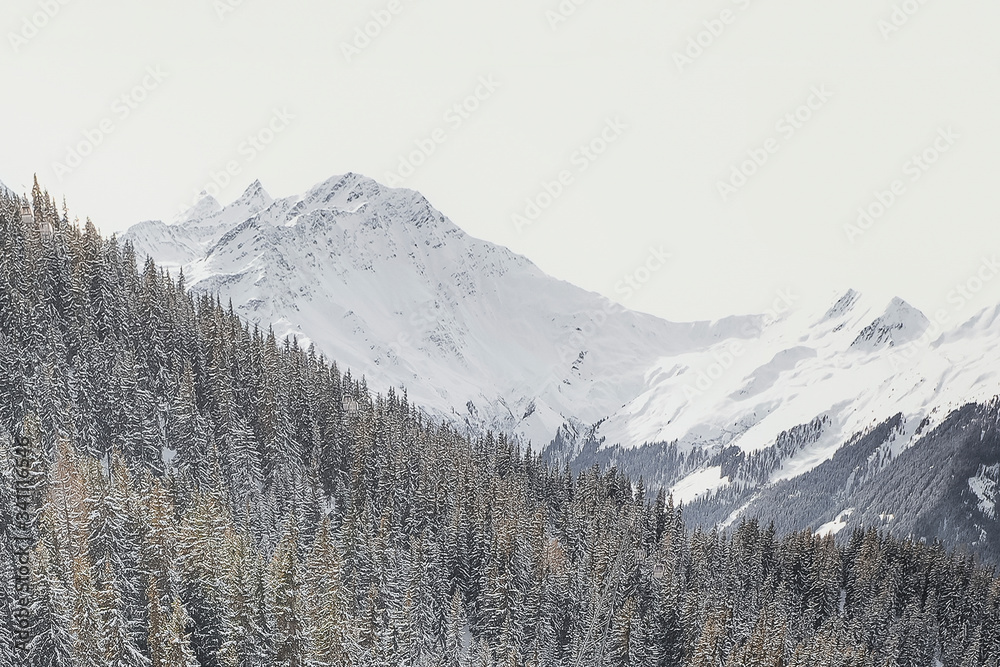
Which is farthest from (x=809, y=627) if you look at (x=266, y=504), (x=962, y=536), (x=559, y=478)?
(x=962, y=536)

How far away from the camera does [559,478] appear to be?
111 metres

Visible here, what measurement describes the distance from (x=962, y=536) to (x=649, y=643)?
553 feet

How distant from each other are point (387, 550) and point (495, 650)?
1448cm

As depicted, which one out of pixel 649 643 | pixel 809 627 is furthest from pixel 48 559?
pixel 809 627

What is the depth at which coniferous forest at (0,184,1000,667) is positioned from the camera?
46.2m

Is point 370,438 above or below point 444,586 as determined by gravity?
above

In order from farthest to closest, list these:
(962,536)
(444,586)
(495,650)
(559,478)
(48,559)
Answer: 1. (962,536)
2. (559,478)
3. (444,586)
4. (495,650)
5. (48,559)

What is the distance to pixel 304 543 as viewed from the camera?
74812 mm

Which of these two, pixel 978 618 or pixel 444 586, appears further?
pixel 978 618

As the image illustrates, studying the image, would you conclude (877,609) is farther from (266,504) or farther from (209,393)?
(209,393)

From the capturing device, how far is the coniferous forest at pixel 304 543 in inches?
1820

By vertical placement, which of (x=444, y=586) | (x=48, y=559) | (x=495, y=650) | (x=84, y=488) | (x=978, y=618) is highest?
(x=84, y=488)

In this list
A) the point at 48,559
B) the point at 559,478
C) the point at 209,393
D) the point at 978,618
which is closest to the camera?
the point at 48,559

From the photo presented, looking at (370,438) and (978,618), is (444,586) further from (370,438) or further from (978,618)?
(978,618)
